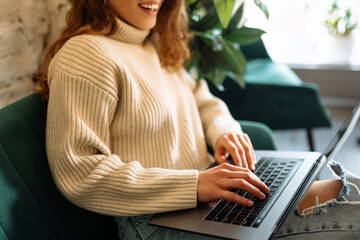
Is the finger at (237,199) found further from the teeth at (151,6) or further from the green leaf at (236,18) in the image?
the green leaf at (236,18)

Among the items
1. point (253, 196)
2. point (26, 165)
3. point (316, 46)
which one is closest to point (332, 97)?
point (316, 46)

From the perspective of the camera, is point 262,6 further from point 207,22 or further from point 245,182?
point 245,182

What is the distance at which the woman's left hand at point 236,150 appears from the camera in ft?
3.66

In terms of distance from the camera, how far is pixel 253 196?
0.94 m

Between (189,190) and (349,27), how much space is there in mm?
2305

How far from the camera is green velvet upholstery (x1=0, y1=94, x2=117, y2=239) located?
894 mm

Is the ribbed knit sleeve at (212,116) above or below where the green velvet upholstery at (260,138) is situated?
above

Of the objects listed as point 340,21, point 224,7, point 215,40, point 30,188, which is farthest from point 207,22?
point 340,21

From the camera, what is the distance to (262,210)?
2.87ft

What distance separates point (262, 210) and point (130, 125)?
375 millimetres

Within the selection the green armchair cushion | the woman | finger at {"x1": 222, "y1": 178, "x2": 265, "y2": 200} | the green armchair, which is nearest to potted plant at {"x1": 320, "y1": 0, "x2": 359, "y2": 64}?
the green armchair cushion

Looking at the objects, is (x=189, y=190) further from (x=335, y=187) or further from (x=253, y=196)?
(x=335, y=187)

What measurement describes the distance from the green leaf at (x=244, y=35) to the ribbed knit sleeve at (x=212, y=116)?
0.57 ft

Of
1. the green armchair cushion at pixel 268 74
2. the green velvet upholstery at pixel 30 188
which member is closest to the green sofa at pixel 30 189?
the green velvet upholstery at pixel 30 188
